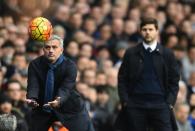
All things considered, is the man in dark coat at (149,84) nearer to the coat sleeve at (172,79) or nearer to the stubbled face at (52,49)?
the coat sleeve at (172,79)

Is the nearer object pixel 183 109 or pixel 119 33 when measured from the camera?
pixel 183 109

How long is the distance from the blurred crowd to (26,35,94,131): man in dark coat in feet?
3.17

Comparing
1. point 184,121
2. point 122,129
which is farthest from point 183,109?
point 122,129

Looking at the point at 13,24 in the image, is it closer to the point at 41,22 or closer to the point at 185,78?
the point at 185,78

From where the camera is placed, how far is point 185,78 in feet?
54.7

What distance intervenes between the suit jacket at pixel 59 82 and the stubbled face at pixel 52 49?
177 millimetres

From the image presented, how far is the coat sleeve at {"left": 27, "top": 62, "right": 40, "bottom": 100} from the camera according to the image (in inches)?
404

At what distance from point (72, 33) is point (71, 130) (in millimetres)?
5987

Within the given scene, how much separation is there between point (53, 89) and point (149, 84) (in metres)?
1.65

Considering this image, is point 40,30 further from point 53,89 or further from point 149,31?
point 149,31

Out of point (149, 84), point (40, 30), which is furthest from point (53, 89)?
point (149, 84)

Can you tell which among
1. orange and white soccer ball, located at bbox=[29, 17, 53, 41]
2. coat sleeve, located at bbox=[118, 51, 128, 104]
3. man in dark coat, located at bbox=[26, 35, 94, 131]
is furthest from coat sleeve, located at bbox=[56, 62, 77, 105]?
coat sleeve, located at bbox=[118, 51, 128, 104]

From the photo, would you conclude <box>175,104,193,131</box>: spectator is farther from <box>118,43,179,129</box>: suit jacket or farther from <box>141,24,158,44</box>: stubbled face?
<box>141,24,158,44</box>: stubbled face

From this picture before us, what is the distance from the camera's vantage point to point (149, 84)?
11438mm
